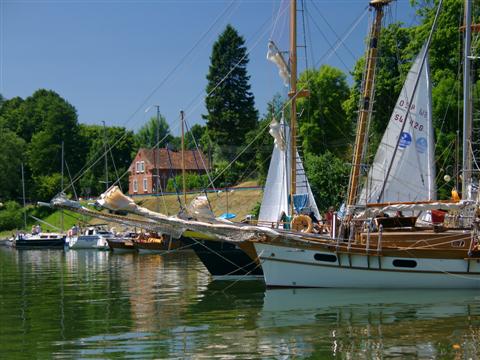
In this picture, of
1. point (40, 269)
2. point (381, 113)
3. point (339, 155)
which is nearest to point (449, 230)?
point (40, 269)

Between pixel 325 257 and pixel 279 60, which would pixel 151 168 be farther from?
pixel 325 257

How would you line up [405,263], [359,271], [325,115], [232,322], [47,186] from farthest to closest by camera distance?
[47,186], [325,115], [359,271], [405,263], [232,322]

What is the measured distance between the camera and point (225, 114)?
10119 cm

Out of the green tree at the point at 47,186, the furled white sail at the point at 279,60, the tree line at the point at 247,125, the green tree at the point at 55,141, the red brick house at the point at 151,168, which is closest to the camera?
the furled white sail at the point at 279,60

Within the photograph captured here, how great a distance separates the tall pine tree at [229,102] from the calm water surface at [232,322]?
219 feet

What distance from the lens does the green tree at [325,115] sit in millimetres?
80188

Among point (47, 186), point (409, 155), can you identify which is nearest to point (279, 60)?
point (409, 155)

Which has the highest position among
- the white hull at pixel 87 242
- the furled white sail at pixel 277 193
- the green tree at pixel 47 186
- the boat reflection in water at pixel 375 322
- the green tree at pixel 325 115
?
the green tree at pixel 325 115

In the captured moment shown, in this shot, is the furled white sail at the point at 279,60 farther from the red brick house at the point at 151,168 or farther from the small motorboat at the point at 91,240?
the red brick house at the point at 151,168

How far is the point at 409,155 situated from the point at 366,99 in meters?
2.92

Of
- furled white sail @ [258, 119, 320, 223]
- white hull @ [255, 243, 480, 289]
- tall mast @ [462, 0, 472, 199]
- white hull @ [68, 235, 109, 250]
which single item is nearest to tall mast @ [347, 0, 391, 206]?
white hull @ [255, 243, 480, 289]

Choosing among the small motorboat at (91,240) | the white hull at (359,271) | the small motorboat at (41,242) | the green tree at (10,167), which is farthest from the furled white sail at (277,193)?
the green tree at (10,167)

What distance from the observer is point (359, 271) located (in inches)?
1142

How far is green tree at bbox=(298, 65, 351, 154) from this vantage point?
80.2m
